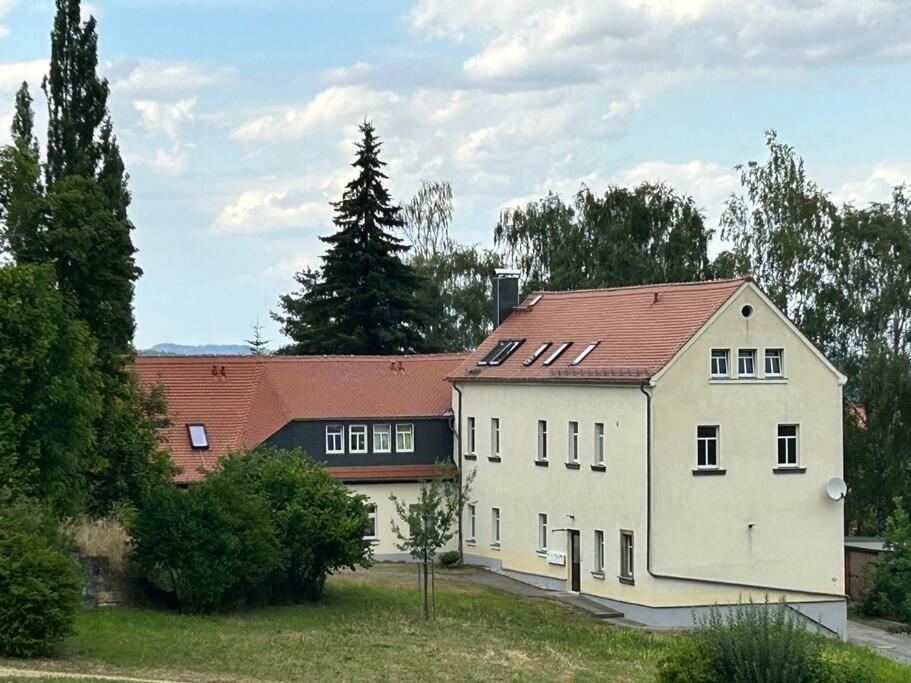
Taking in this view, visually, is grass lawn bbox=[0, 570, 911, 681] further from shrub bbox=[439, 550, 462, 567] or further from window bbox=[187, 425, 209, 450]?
window bbox=[187, 425, 209, 450]

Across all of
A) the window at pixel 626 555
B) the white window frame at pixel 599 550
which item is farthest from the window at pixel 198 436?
the window at pixel 626 555

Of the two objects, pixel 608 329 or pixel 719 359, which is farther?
pixel 608 329

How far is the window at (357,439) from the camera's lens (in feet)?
178

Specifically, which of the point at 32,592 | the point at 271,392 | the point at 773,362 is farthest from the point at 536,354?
the point at 32,592

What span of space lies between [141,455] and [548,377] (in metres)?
13.5

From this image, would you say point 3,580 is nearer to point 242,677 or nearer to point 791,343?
point 242,677

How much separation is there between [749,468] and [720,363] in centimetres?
310

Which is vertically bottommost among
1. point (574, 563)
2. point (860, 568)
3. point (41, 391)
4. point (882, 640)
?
point (882, 640)

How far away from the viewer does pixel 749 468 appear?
45562mm

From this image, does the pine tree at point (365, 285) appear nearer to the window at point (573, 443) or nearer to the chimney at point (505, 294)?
the chimney at point (505, 294)

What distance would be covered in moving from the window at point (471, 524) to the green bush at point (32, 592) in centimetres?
2585

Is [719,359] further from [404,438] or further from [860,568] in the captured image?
[404,438]

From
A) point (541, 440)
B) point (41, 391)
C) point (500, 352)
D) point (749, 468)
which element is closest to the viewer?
point (41, 391)

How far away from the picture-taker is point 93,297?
1555 inches
